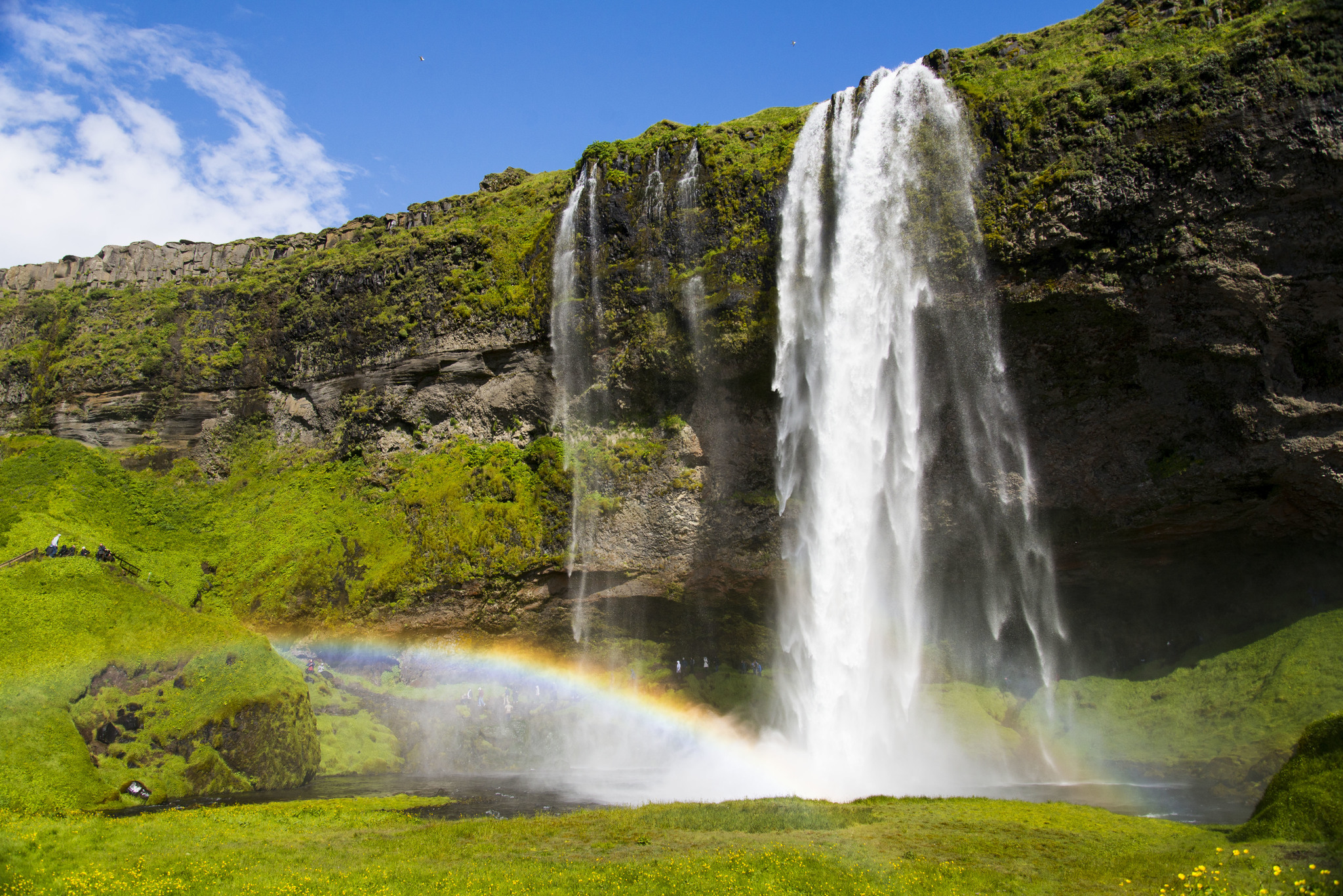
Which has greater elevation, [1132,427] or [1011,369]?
[1011,369]

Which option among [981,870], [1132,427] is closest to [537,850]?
[981,870]

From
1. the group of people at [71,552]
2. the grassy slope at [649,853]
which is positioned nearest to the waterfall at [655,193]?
the grassy slope at [649,853]

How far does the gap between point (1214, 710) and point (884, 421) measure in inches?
687

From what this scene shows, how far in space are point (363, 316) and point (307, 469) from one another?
937 centimetres

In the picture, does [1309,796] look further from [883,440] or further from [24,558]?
[24,558]

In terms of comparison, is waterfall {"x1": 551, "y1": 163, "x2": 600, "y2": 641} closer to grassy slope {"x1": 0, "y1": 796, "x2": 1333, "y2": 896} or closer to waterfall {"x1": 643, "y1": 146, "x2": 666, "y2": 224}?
waterfall {"x1": 643, "y1": 146, "x2": 666, "y2": 224}

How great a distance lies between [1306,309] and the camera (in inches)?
1003

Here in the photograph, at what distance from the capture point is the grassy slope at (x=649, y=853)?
12.4 m

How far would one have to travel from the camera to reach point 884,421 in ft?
100

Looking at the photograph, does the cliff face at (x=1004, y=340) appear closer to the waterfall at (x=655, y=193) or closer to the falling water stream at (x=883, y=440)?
the waterfall at (x=655, y=193)

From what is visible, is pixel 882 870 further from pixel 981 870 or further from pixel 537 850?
pixel 537 850

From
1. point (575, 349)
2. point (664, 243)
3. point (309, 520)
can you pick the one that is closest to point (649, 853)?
point (575, 349)

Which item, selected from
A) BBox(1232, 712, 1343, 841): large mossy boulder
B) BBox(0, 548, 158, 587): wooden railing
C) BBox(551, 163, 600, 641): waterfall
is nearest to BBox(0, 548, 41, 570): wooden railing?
BBox(0, 548, 158, 587): wooden railing

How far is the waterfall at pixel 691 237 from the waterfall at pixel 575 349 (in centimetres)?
468
